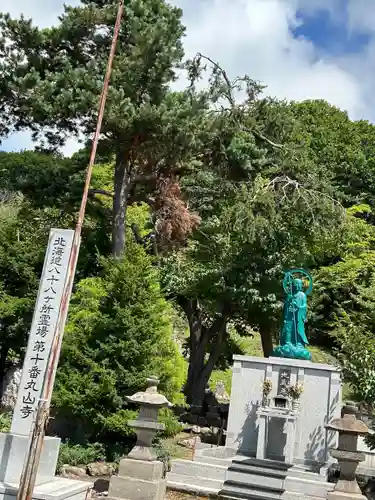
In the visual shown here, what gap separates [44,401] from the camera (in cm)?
605

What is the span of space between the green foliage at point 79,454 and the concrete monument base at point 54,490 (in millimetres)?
4662

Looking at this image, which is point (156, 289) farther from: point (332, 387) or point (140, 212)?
point (140, 212)

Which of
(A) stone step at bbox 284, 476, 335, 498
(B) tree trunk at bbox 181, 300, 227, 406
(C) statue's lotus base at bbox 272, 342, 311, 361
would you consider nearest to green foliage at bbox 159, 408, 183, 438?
(A) stone step at bbox 284, 476, 335, 498

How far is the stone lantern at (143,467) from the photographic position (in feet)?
31.4

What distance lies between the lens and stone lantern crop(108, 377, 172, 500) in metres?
9.58

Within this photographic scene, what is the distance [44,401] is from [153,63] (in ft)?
34.7

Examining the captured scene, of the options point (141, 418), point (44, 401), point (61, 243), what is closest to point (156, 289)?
point (141, 418)

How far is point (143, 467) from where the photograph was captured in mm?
9781

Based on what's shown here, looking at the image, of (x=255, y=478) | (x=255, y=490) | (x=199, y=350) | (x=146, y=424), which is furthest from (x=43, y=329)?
(x=199, y=350)

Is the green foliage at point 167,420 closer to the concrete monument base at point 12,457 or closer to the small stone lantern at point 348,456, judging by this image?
the small stone lantern at point 348,456

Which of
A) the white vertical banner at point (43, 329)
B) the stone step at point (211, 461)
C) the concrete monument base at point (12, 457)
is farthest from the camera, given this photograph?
the stone step at point (211, 461)

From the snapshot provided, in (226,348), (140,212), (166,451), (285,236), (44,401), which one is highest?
(140,212)

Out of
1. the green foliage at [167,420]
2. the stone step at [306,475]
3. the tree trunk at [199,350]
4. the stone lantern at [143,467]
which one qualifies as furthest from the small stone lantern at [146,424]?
the tree trunk at [199,350]

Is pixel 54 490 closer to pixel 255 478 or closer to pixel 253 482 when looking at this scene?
pixel 253 482
